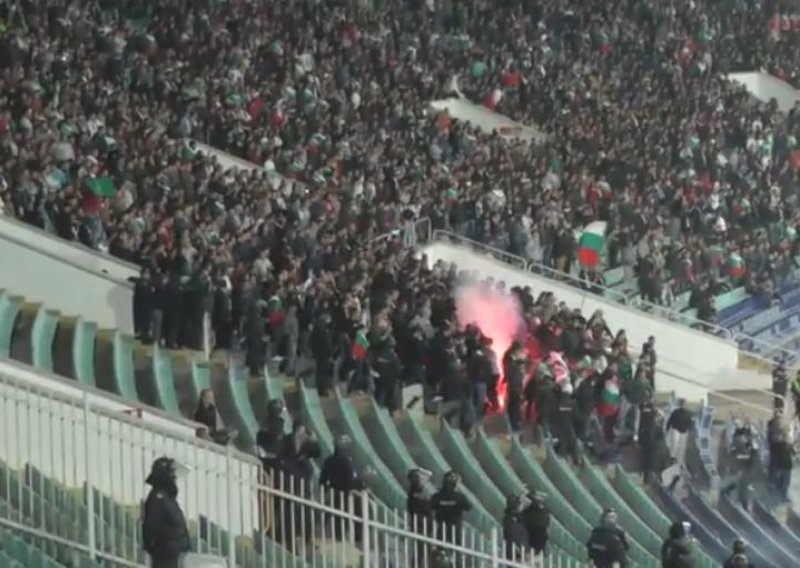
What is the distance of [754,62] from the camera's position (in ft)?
121

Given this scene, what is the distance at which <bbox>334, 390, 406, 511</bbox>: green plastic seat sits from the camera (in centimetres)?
1712

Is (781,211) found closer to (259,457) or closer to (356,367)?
(356,367)

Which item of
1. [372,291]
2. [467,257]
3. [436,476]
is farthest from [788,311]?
[436,476]

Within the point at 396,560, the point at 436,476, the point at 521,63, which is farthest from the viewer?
the point at 521,63

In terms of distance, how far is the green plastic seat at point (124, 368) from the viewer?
59.6ft

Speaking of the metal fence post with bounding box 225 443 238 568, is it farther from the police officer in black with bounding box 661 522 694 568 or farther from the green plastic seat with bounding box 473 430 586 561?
the green plastic seat with bounding box 473 430 586 561

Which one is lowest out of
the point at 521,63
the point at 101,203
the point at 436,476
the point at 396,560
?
the point at 396,560

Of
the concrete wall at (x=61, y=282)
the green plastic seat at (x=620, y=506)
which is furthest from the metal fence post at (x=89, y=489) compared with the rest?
the concrete wall at (x=61, y=282)

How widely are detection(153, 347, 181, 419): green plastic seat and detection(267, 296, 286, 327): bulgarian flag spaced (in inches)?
39.4

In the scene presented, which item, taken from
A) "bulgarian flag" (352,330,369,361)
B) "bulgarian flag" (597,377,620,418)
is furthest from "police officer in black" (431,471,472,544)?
"bulgarian flag" (597,377,620,418)

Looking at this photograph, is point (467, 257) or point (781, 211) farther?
point (781, 211)

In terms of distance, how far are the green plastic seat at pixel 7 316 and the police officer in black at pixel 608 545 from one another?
15.6ft

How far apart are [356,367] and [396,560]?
5339 millimetres

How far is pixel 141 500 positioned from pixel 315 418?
4.61 meters
